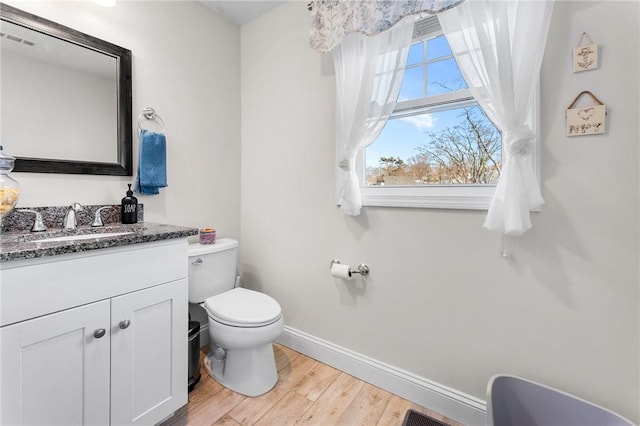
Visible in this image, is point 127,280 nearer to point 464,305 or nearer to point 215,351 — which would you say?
point 215,351

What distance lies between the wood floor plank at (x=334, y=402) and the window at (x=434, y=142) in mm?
1055

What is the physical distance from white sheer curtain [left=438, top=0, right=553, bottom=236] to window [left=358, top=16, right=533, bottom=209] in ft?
0.52

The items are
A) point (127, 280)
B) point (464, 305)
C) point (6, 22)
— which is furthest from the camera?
point (464, 305)

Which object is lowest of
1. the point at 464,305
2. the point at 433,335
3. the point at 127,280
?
the point at 433,335

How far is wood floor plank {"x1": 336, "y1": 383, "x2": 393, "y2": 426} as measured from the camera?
139 centimetres

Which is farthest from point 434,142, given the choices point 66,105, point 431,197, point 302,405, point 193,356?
point 66,105

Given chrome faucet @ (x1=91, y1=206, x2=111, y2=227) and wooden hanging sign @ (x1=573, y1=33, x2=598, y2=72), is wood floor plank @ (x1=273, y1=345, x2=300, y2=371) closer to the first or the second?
chrome faucet @ (x1=91, y1=206, x2=111, y2=227)

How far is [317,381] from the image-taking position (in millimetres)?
1678

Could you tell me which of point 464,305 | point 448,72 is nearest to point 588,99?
point 448,72

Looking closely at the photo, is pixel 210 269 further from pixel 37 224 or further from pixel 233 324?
pixel 37 224

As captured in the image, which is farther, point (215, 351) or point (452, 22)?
point (215, 351)

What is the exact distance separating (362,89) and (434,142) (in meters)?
0.49

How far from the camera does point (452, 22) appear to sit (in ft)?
4.26

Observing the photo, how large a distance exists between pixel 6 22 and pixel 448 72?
2.07 m
